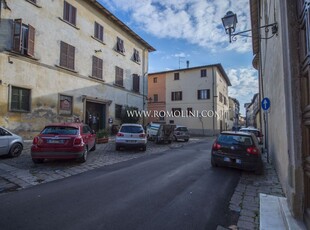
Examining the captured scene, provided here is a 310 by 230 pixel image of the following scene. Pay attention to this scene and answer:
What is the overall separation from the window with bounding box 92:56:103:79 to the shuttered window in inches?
135

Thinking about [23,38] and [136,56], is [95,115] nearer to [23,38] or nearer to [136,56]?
[23,38]

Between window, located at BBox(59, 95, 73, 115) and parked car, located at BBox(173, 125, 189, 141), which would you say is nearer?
window, located at BBox(59, 95, 73, 115)

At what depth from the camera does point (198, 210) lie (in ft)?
13.4

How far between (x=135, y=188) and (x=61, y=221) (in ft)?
6.86

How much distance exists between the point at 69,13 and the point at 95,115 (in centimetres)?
870

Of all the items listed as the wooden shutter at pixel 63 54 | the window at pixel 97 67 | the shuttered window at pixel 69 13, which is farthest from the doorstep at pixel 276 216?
the shuttered window at pixel 69 13

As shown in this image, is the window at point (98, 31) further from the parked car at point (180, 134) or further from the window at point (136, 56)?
the parked car at point (180, 134)

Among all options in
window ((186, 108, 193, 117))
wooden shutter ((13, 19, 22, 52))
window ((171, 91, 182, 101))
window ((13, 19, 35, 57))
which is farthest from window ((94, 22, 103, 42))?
window ((186, 108, 193, 117))

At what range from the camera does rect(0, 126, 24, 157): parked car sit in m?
8.34

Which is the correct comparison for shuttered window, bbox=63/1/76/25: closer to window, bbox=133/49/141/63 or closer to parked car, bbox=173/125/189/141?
window, bbox=133/49/141/63

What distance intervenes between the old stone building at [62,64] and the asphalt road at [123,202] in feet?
30.5

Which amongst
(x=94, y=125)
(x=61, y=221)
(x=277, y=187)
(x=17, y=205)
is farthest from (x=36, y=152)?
(x=94, y=125)

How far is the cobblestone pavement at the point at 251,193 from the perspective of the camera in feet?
12.2

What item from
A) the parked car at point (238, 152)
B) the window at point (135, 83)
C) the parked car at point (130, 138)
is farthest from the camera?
the window at point (135, 83)
